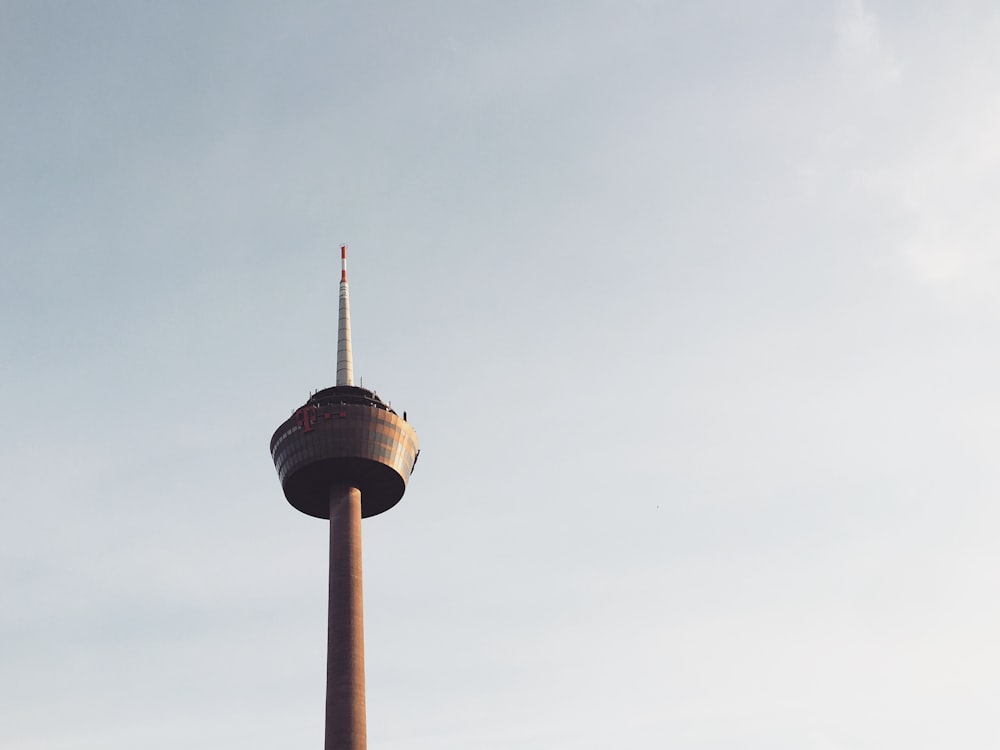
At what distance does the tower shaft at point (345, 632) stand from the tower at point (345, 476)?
0.12m

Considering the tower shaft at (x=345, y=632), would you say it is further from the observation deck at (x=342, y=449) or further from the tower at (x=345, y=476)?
the observation deck at (x=342, y=449)

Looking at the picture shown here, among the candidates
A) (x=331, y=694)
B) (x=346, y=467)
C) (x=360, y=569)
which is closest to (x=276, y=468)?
(x=346, y=467)

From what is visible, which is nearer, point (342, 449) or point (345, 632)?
point (345, 632)

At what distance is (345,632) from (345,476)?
22.6 meters

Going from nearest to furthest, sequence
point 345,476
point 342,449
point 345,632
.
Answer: point 345,632
point 342,449
point 345,476

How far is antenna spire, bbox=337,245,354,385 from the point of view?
467ft

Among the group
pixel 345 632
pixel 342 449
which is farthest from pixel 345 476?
pixel 345 632

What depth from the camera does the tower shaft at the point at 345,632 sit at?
351ft

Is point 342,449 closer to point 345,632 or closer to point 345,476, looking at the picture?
point 345,476

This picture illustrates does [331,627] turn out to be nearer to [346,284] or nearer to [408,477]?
[408,477]

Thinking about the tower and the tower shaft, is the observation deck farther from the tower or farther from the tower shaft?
the tower shaft

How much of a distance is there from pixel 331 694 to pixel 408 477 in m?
34.0

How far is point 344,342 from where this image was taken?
146875 millimetres

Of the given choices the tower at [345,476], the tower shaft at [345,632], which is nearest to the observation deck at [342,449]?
the tower at [345,476]
